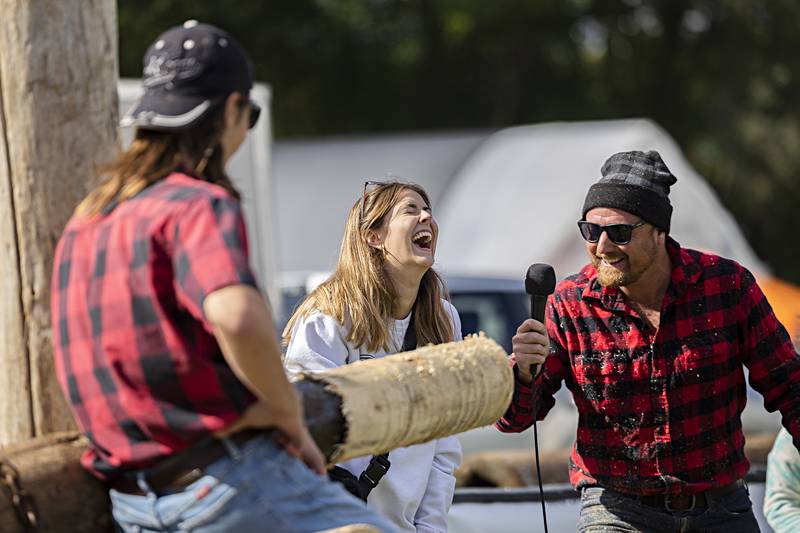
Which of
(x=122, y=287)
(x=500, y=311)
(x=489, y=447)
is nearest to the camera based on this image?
(x=122, y=287)

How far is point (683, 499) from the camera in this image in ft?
15.1

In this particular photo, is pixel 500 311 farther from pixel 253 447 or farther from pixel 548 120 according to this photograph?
pixel 548 120

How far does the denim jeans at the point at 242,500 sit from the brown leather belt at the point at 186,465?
12 mm

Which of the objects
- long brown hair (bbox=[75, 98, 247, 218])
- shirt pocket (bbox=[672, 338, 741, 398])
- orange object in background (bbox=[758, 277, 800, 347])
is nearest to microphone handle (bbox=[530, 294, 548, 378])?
shirt pocket (bbox=[672, 338, 741, 398])

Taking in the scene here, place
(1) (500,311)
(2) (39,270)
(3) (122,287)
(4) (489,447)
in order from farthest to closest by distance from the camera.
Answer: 1. (1) (500,311)
2. (4) (489,447)
3. (2) (39,270)
4. (3) (122,287)

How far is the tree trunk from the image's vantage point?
3.98 meters

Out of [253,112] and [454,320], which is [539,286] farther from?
[253,112]

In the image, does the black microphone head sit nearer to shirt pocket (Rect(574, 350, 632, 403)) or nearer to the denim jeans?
shirt pocket (Rect(574, 350, 632, 403))

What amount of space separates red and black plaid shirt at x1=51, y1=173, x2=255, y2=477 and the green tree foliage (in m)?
20.6

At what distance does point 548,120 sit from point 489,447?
1747cm

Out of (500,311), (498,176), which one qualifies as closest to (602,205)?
(500,311)

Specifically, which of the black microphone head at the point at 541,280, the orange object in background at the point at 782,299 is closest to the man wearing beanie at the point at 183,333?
the black microphone head at the point at 541,280

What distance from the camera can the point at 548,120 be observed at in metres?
25.7

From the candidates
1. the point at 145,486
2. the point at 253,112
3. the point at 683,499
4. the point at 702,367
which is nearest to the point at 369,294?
the point at 702,367
